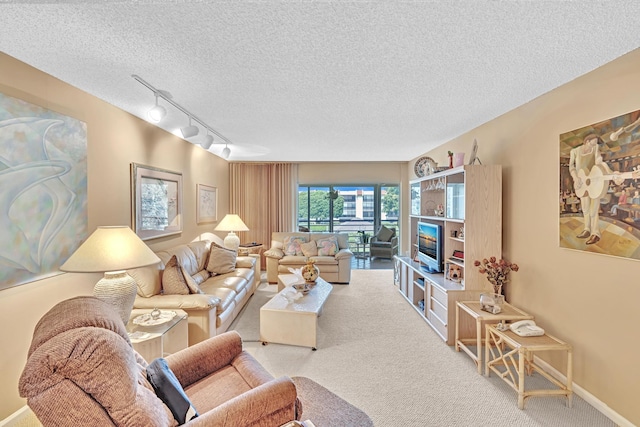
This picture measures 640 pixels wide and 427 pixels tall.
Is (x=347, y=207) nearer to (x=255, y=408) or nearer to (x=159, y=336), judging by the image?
(x=159, y=336)

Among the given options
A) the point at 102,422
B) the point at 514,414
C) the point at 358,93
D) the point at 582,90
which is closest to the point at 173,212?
the point at 358,93

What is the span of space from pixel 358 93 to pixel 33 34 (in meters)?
2.13

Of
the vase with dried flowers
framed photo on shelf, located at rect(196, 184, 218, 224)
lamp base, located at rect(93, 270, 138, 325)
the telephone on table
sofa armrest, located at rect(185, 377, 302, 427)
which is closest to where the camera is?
sofa armrest, located at rect(185, 377, 302, 427)

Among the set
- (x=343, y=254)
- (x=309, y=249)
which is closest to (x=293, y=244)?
(x=309, y=249)

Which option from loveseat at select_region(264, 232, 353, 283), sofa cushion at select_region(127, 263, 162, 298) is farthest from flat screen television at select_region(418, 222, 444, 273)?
sofa cushion at select_region(127, 263, 162, 298)

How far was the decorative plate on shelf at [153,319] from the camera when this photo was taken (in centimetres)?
230

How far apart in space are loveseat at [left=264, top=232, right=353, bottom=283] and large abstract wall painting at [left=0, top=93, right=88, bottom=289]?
3.28m

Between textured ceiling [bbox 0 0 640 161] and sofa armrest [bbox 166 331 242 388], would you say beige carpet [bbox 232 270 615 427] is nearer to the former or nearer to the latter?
sofa armrest [bbox 166 331 242 388]

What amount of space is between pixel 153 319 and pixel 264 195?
4472mm

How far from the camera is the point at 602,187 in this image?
6.63 ft

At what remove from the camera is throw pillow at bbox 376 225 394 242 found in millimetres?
6969

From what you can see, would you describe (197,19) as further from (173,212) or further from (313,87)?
(173,212)

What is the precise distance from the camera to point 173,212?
13.1 ft

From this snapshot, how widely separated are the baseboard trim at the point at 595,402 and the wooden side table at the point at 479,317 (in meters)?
0.45
